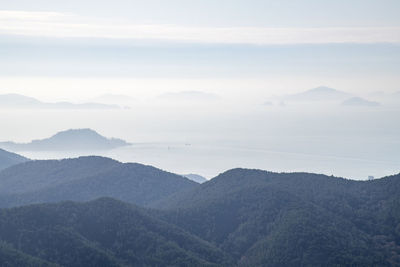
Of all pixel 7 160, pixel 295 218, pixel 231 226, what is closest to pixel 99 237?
pixel 231 226

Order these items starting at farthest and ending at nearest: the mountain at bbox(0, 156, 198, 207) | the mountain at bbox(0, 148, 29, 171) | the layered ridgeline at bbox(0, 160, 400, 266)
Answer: the mountain at bbox(0, 148, 29, 171), the mountain at bbox(0, 156, 198, 207), the layered ridgeline at bbox(0, 160, 400, 266)

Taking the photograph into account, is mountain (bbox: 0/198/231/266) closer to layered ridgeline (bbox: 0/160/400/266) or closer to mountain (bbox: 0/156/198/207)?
layered ridgeline (bbox: 0/160/400/266)

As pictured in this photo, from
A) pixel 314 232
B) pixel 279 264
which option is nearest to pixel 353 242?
pixel 314 232

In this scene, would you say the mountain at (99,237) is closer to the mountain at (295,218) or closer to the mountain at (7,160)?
the mountain at (295,218)

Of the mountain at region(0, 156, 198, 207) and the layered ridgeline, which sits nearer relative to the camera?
the layered ridgeline

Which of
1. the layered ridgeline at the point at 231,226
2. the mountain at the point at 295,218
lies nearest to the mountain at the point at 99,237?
the layered ridgeline at the point at 231,226

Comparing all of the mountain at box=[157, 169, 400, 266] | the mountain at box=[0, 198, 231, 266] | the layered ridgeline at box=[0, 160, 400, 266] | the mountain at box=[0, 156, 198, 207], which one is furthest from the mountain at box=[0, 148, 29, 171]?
the mountain at box=[0, 198, 231, 266]

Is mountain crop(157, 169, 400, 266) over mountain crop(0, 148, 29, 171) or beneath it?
beneath
